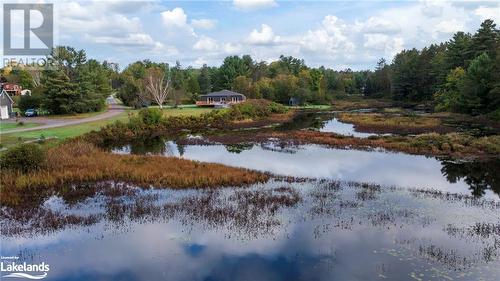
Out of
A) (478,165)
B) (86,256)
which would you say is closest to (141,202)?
(86,256)

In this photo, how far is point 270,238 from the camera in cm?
1802

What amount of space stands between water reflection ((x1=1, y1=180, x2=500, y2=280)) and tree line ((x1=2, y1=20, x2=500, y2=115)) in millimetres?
48329

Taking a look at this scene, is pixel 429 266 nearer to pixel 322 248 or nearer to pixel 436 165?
pixel 322 248

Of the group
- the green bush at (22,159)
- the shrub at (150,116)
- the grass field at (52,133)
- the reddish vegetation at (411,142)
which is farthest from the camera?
the shrub at (150,116)

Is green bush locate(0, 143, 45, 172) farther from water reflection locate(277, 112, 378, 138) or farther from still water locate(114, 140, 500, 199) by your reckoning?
water reflection locate(277, 112, 378, 138)

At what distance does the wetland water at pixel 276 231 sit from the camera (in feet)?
49.7

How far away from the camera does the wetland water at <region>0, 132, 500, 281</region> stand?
15156mm

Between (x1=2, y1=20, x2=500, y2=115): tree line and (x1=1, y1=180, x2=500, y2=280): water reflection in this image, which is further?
(x1=2, y1=20, x2=500, y2=115): tree line

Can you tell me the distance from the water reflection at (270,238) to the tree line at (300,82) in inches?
1903

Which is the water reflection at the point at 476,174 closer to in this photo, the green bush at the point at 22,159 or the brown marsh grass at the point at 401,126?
the brown marsh grass at the point at 401,126

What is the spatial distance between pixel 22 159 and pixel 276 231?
1846 centimetres

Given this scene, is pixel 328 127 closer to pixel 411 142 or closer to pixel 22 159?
pixel 411 142

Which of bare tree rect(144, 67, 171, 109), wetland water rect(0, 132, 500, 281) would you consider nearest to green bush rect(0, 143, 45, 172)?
wetland water rect(0, 132, 500, 281)

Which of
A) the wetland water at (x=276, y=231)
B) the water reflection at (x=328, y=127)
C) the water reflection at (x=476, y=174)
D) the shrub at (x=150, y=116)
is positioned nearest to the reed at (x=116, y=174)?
the wetland water at (x=276, y=231)
